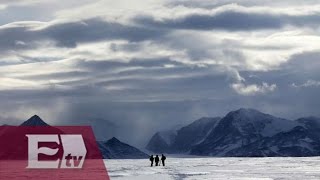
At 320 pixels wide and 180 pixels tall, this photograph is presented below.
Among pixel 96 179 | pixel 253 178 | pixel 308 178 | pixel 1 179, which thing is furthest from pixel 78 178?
pixel 308 178

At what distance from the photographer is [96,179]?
5788cm

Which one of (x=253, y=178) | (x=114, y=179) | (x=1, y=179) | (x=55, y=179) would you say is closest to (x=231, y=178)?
(x=253, y=178)

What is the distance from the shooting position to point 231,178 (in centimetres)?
6172

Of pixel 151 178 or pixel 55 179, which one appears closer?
pixel 55 179

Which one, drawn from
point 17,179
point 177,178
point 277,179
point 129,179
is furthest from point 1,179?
point 277,179

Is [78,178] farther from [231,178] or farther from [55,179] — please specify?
[231,178]

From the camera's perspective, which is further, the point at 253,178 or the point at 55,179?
the point at 253,178

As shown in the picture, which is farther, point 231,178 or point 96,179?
point 231,178

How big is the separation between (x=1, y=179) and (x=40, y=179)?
146 inches

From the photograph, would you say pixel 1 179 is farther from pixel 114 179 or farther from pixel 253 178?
pixel 253 178

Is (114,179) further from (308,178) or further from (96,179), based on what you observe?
(308,178)

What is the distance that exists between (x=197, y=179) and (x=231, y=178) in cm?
395

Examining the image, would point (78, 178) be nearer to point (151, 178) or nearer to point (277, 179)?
point (151, 178)

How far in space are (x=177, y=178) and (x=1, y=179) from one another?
16.8 meters
